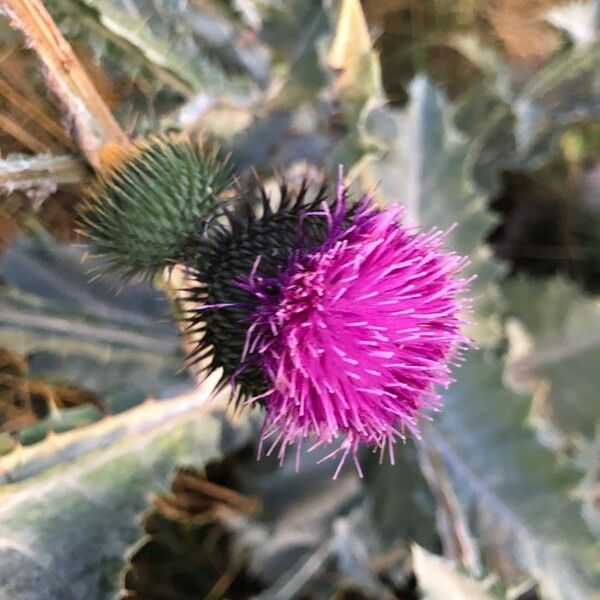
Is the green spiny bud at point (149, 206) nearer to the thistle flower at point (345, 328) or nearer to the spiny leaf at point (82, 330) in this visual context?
the thistle flower at point (345, 328)

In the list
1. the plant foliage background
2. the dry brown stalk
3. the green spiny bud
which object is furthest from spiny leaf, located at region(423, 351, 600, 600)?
the dry brown stalk

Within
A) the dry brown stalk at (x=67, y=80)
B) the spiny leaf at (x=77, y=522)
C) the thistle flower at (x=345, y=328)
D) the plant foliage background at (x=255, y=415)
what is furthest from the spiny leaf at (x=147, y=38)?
the spiny leaf at (x=77, y=522)

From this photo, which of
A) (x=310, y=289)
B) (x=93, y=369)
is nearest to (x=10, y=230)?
(x=93, y=369)

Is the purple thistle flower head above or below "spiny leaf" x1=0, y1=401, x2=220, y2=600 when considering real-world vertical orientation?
Answer: above

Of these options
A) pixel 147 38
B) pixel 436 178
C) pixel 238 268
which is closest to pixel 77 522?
pixel 238 268

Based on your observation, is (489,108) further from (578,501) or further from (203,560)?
(203,560)

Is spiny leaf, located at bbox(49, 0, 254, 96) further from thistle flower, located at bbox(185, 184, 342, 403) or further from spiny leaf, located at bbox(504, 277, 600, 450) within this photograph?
spiny leaf, located at bbox(504, 277, 600, 450)
